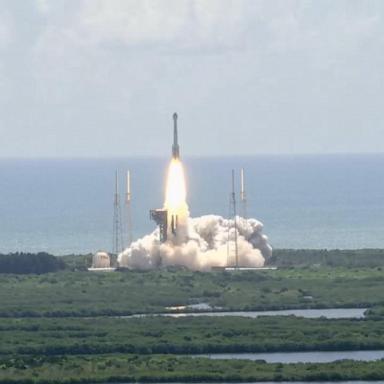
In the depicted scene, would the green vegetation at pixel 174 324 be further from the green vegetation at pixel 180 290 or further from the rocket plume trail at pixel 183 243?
the rocket plume trail at pixel 183 243

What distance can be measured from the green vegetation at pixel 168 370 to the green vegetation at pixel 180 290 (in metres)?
16.3

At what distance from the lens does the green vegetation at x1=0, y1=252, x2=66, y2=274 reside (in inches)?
4850

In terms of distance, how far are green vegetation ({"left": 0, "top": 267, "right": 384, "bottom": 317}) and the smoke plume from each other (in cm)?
231

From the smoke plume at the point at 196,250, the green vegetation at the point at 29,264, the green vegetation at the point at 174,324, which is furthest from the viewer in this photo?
the smoke plume at the point at 196,250

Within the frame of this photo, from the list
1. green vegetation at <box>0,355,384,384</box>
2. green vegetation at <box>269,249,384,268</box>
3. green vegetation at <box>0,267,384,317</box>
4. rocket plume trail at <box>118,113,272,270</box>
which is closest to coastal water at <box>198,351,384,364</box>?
green vegetation at <box>0,355,384,384</box>

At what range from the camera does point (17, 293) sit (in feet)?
366

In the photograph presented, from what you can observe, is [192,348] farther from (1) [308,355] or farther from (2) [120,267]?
(2) [120,267]

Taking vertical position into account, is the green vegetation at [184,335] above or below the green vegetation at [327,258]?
below

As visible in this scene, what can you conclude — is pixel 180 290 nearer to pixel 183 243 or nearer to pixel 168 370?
pixel 183 243

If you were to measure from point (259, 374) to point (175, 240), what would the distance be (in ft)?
130

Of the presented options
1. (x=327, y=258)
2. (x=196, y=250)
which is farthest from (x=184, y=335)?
(x=327, y=258)

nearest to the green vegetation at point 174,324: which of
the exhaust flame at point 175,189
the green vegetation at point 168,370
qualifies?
the green vegetation at point 168,370

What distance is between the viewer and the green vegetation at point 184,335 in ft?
301

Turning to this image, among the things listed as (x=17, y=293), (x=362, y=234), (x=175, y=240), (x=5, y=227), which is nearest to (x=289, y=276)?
(x=175, y=240)
